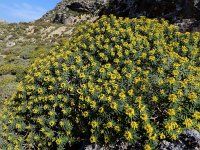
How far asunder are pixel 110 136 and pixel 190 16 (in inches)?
400

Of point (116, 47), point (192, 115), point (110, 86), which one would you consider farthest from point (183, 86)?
point (116, 47)

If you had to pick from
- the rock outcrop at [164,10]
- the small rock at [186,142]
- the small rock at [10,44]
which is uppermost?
the rock outcrop at [164,10]

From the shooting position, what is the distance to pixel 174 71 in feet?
30.7

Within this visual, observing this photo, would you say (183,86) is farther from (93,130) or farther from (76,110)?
(76,110)

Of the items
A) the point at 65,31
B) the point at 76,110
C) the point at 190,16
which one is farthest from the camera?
the point at 65,31

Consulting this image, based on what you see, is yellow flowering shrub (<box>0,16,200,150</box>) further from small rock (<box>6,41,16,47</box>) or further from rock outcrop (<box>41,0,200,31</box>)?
small rock (<box>6,41,16,47</box>)

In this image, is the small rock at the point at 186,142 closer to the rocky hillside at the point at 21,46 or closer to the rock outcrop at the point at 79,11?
the rocky hillside at the point at 21,46

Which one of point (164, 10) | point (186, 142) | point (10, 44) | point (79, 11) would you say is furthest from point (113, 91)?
point (79, 11)

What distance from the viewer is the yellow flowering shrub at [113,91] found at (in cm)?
855

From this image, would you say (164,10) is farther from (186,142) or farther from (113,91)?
(186,142)

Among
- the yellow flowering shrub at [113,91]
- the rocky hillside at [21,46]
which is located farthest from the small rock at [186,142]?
the rocky hillside at [21,46]

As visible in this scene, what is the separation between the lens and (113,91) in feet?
30.6

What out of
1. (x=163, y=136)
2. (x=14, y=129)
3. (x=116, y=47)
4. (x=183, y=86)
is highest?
(x=116, y=47)

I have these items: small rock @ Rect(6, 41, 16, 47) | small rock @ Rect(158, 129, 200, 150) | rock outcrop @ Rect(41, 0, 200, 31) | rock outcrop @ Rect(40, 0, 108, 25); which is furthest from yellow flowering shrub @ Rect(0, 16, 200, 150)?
rock outcrop @ Rect(40, 0, 108, 25)
